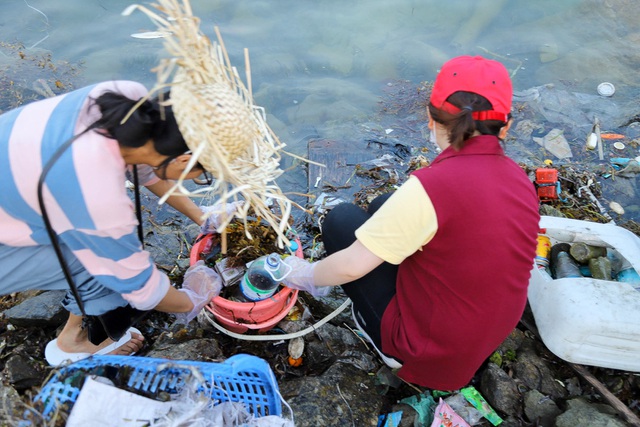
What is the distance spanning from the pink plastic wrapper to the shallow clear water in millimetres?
2609

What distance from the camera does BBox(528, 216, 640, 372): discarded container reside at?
2.35 metres

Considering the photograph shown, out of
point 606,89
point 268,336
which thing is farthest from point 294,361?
point 606,89

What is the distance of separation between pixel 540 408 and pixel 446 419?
0.52 metres

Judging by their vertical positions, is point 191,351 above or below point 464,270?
below

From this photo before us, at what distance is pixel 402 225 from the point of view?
5.65 feet

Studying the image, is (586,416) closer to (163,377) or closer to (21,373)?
(163,377)

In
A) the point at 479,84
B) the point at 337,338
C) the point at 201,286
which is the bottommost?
the point at 337,338

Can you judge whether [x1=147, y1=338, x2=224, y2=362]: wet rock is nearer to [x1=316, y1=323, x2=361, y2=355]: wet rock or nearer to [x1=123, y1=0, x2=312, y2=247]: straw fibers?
[x1=316, y1=323, x2=361, y2=355]: wet rock

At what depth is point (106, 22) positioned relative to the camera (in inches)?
209

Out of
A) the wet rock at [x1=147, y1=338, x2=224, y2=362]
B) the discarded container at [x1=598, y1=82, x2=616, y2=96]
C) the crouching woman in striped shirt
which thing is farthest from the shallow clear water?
the crouching woman in striped shirt

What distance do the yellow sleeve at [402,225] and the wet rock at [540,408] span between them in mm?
1246

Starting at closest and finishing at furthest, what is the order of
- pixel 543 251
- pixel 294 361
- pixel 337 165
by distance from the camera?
pixel 294 361, pixel 543 251, pixel 337 165

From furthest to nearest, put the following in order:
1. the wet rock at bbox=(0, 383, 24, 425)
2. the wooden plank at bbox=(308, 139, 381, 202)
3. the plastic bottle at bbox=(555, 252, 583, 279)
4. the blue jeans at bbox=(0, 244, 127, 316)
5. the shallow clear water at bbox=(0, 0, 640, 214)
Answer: the shallow clear water at bbox=(0, 0, 640, 214), the wooden plank at bbox=(308, 139, 381, 202), the plastic bottle at bbox=(555, 252, 583, 279), the blue jeans at bbox=(0, 244, 127, 316), the wet rock at bbox=(0, 383, 24, 425)

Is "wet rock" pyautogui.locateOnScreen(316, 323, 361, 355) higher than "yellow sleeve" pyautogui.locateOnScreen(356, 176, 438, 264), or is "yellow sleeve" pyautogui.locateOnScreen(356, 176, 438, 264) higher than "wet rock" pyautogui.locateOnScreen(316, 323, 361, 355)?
"yellow sleeve" pyautogui.locateOnScreen(356, 176, 438, 264)
